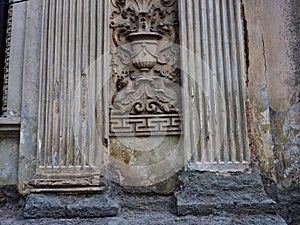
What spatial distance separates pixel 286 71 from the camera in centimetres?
397

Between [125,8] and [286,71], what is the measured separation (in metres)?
1.86

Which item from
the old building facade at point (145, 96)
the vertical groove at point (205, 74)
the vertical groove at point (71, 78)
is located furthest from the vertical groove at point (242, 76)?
the vertical groove at point (71, 78)

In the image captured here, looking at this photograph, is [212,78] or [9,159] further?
[9,159]

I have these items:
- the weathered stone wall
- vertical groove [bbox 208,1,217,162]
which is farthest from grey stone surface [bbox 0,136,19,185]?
the weathered stone wall

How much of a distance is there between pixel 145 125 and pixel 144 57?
70 centimetres

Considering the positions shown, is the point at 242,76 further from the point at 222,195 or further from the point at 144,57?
the point at 222,195

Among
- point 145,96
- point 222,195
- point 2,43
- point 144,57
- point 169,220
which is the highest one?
point 2,43

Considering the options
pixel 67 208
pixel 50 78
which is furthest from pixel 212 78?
pixel 67 208

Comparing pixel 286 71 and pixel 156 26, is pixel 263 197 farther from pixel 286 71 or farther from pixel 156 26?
pixel 156 26

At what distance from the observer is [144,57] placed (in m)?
3.79

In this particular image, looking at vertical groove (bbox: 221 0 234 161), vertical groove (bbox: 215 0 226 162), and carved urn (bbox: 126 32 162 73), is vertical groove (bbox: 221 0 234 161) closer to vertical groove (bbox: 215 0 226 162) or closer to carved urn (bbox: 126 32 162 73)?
vertical groove (bbox: 215 0 226 162)

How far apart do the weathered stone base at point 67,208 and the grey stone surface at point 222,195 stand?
2.15 feet

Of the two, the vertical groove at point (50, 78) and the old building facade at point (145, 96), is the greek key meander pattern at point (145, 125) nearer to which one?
the old building facade at point (145, 96)

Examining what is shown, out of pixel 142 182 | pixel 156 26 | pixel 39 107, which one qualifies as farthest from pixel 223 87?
pixel 39 107
